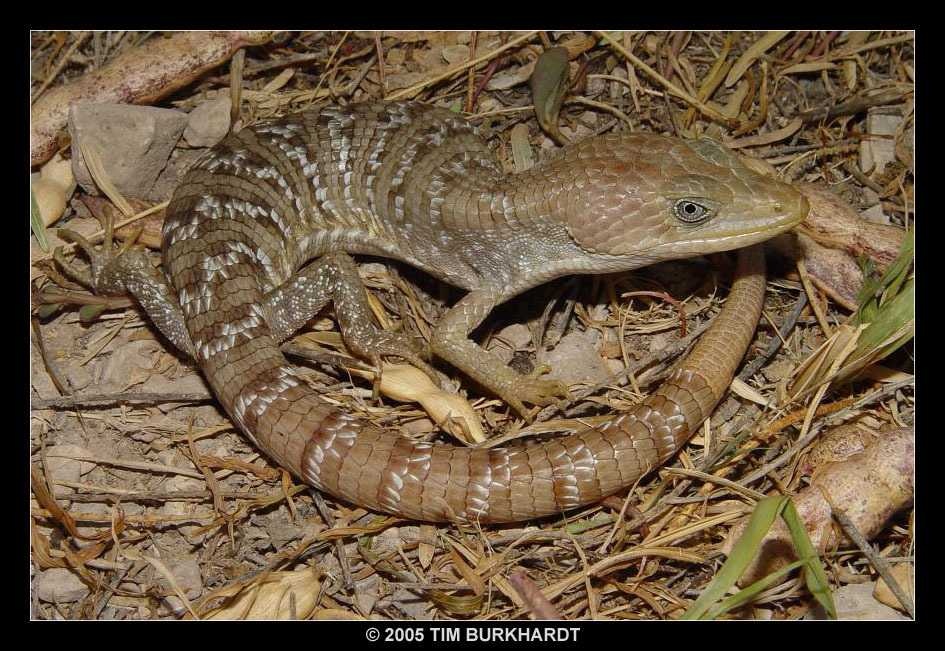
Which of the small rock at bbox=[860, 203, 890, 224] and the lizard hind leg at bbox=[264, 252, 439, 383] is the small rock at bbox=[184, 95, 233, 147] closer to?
the lizard hind leg at bbox=[264, 252, 439, 383]

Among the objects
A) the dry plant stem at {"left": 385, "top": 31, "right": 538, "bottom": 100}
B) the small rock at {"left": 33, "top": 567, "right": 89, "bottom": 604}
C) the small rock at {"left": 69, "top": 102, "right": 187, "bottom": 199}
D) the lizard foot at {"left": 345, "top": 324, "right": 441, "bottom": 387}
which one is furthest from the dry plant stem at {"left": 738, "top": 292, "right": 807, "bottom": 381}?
the small rock at {"left": 69, "top": 102, "right": 187, "bottom": 199}

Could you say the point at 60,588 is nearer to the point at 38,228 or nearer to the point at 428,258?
the point at 38,228

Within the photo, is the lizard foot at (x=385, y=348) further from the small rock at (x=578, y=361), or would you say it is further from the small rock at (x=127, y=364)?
the small rock at (x=127, y=364)

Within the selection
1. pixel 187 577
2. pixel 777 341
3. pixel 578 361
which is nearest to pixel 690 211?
pixel 777 341

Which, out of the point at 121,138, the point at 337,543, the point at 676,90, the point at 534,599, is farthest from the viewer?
the point at 676,90

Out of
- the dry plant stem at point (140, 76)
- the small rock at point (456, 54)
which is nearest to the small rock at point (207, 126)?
the dry plant stem at point (140, 76)
